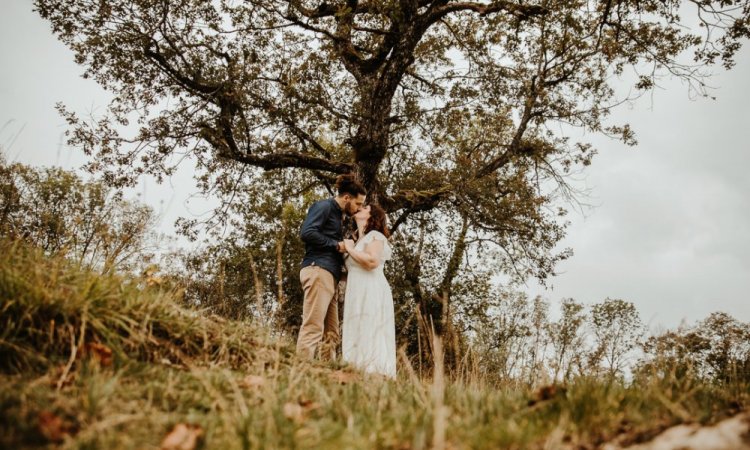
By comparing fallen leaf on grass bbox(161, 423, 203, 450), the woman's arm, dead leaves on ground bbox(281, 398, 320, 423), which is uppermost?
the woman's arm

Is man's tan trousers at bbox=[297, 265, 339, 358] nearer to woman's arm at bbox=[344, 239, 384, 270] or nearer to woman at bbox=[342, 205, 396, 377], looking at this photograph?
woman at bbox=[342, 205, 396, 377]

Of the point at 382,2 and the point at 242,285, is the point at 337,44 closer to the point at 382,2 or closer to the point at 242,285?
the point at 382,2

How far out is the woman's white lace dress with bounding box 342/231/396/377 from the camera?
5.02 metres

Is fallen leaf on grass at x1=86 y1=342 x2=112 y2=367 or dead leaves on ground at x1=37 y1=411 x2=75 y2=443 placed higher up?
fallen leaf on grass at x1=86 y1=342 x2=112 y2=367

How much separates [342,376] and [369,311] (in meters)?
1.83

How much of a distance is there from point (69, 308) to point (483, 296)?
16.6 m

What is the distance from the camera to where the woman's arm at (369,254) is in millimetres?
5234

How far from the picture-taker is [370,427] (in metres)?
1.94

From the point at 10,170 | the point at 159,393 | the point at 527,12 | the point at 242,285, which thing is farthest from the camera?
the point at 242,285

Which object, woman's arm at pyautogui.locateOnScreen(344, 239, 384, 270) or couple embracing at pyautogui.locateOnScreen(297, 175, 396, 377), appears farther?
woman's arm at pyautogui.locateOnScreen(344, 239, 384, 270)

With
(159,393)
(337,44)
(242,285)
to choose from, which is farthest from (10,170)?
(242,285)

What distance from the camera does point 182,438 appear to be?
1.71 m

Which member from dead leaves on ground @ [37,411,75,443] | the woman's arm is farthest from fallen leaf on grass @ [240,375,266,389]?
the woman's arm

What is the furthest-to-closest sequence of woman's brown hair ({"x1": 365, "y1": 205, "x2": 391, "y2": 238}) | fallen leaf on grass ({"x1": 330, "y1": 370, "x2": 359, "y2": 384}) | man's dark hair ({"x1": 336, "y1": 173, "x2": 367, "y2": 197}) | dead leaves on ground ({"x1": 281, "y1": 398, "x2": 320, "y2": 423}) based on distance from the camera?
man's dark hair ({"x1": 336, "y1": 173, "x2": 367, "y2": 197}), woman's brown hair ({"x1": 365, "y1": 205, "x2": 391, "y2": 238}), fallen leaf on grass ({"x1": 330, "y1": 370, "x2": 359, "y2": 384}), dead leaves on ground ({"x1": 281, "y1": 398, "x2": 320, "y2": 423})
